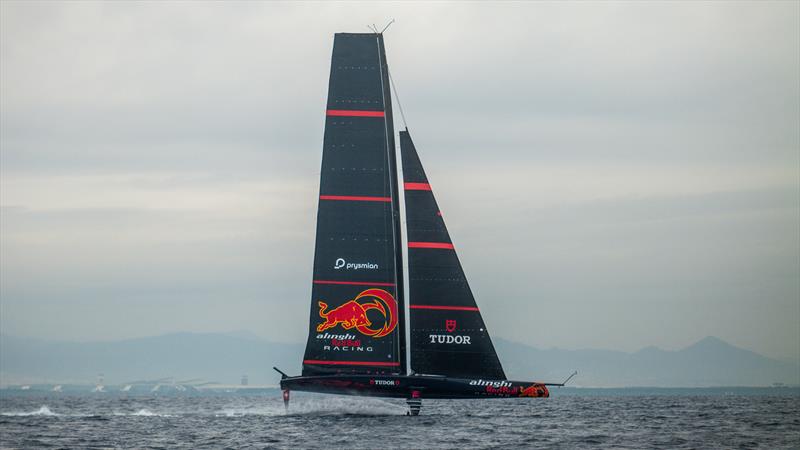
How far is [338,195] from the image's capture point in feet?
148

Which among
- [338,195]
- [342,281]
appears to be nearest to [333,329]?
[342,281]

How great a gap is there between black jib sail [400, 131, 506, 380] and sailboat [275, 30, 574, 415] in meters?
0.06

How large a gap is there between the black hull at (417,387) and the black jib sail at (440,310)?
585 millimetres

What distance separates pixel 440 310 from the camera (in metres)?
44.2

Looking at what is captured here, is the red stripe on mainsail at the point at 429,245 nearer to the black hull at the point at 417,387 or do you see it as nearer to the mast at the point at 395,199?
the mast at the point at 395,199

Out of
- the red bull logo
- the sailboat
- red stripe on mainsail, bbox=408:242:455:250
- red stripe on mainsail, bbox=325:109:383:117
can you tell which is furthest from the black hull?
red stripe on mainsail, bbox=325:109:383:117

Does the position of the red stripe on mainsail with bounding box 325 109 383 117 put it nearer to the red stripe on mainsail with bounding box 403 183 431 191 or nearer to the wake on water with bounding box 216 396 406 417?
the red stripe on mainsail with bounding box 403 183 431 191

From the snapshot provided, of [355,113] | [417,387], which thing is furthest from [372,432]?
[355,113]

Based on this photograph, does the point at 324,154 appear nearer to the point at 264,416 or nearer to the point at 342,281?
the point at 342,281

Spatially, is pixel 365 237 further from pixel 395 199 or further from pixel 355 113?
pixel 355 113

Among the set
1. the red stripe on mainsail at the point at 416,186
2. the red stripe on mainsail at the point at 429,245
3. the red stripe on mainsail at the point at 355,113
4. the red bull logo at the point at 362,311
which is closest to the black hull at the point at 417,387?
the red bull logo at the point at 362,311

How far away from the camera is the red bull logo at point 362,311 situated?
45.4 m

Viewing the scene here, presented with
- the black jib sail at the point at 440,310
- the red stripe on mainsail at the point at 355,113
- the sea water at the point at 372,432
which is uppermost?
the red stripe on mainsail at the point at 355,113

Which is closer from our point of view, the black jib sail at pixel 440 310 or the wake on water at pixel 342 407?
the black jib sail at pixel 440 310
